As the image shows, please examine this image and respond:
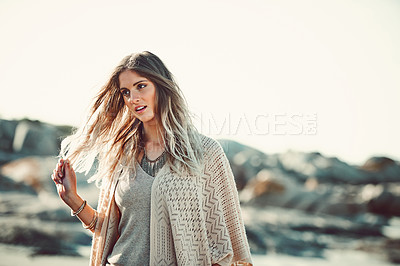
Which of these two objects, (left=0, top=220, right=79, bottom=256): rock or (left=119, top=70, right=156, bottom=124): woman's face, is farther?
(left=0, top=220, right=79, bottom=256): rock

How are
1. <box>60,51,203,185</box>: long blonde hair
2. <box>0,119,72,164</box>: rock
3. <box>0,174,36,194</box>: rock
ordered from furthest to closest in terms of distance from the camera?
<box>0,119,72,164</box>: rock
<box>0,174,36,194</box>: rock
<box>60,51,203,185</box>: long blonde hair

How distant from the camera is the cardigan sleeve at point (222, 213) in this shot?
7.29 ft

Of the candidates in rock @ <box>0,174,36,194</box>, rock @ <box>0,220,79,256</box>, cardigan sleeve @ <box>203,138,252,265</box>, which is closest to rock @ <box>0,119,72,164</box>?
rock @ <box>0,174,36,194</box>

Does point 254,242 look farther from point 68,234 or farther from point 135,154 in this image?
point 135,154

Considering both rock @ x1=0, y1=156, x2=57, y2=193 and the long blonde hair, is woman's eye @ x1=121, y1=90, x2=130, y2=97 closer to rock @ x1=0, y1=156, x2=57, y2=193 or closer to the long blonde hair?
the long blonde hair

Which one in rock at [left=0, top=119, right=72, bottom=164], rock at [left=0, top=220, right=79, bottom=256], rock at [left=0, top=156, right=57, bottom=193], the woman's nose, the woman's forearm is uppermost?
the woman's nose

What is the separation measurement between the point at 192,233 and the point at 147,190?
29cm

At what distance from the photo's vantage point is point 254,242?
24.6 ft

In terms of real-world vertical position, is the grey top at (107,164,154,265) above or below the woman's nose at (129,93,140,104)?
below

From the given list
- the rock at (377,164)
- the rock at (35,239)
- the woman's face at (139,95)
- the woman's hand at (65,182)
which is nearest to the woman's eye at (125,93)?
the woman's face at (139,95)

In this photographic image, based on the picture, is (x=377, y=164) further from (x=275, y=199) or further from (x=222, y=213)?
(x=222, y=213)

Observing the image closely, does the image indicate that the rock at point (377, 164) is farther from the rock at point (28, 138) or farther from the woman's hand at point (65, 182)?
the woman's hand at point (65, 182)

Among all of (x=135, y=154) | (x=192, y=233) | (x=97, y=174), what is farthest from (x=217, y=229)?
(x=97, y=174)

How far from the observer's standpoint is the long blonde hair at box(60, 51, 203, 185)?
2278mm
